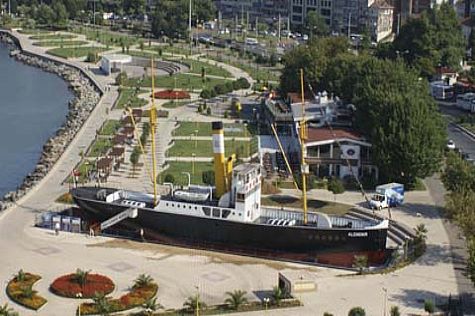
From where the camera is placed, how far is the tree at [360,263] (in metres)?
25.1

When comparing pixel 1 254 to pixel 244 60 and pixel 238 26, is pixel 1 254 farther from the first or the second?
pixel 238 26

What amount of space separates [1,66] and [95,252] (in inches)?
1749

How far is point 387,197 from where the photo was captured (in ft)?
99.2

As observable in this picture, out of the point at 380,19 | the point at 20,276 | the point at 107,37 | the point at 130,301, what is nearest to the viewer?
the point at 130,301

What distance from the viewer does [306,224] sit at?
26.9 meters

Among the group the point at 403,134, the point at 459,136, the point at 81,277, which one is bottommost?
the point at 81,277

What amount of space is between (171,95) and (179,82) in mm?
5592

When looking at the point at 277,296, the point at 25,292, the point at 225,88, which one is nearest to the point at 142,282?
the point at 25,292

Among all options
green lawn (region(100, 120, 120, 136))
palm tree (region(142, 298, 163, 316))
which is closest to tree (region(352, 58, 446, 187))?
green lawn (region(100, 120, 120, 136))

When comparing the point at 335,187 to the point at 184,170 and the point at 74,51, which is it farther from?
the point at 74,51

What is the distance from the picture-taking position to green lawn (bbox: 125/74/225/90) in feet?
176

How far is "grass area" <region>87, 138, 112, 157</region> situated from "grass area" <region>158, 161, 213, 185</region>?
3.38 metres

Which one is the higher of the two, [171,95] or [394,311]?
[171,95]

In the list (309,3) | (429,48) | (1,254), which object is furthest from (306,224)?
(309,3)
